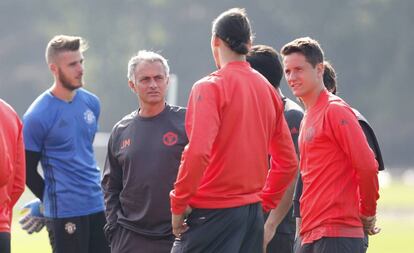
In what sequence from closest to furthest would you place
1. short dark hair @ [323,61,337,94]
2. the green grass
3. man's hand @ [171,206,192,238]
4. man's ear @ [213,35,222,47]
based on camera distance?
man's hand @ [171,206,192,238] → man's ear @ [213,35,222,47] → short dark hair @ [323,61,337,94] → the green grass

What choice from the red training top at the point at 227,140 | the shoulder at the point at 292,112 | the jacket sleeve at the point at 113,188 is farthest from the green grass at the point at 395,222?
the red training top at the point at 227,140

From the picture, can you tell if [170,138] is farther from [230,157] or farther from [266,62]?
[266,62]

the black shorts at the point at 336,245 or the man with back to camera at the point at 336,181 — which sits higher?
the man with back to camera at the point at 336,181

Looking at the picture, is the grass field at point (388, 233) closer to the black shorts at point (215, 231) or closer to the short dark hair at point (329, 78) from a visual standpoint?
the short dark hair at point (329, 78)

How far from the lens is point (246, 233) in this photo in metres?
7.16

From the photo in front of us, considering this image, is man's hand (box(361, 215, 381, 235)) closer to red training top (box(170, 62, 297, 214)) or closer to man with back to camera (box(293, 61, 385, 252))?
man with back to camera (box(293, 61, 385, 252))

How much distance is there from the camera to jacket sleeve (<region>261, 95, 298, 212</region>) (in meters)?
7.45

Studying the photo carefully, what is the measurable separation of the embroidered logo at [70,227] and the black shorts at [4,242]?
77.0 inches

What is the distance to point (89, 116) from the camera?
391 inches

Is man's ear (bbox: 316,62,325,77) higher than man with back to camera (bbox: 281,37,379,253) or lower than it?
higher

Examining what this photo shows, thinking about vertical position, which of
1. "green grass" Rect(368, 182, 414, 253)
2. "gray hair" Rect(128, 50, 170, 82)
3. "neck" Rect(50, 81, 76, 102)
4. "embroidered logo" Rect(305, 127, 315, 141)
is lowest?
"green grass" Rect(368, 182, 414, 253)

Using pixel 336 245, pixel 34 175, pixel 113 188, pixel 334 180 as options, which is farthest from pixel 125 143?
pixel 34 175

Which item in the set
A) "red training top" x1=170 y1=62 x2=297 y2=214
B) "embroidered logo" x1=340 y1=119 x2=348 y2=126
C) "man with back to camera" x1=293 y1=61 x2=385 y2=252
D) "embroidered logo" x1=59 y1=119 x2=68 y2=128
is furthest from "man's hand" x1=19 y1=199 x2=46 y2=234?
"embroidered logo" x1=340 y1=119 x2=348 y2=126

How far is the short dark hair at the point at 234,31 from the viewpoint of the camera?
7.09 metres
